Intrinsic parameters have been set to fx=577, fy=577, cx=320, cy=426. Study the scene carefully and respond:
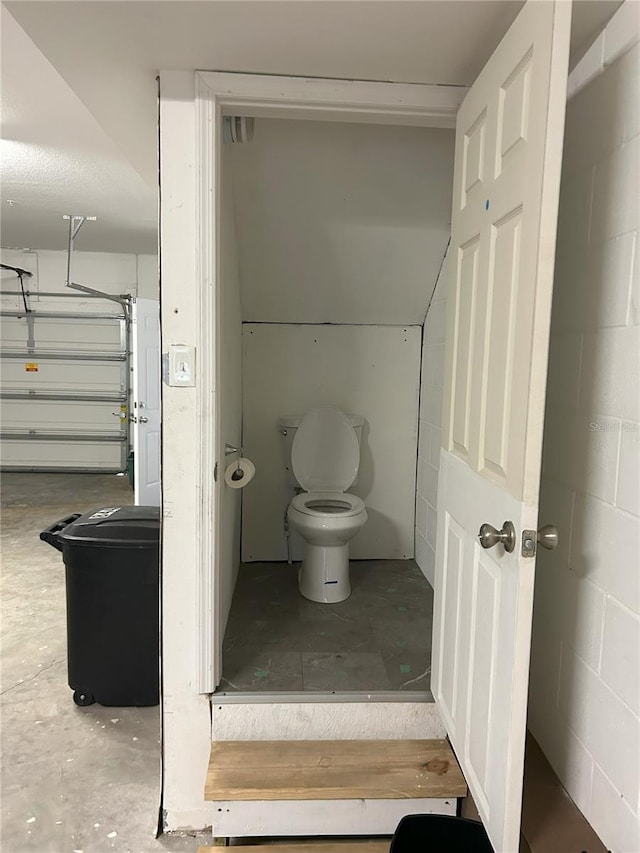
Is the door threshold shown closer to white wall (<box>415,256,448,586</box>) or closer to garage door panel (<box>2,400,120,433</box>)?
white wall (<box>415,256,448,586</box>)

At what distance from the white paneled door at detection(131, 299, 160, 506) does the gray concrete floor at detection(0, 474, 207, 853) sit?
1022 mm

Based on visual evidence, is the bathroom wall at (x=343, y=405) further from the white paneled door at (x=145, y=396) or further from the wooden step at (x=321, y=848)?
the wooden step at (x=321, y=848)

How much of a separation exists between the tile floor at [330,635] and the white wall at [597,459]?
0.59m

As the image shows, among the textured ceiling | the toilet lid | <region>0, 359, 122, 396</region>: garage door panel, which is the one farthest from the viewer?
<region>0, 359, 122, 396</region>: garage door panel

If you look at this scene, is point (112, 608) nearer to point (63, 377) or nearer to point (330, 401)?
point (330, 401)

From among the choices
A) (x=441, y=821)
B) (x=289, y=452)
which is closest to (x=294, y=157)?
(x=289, y=452)

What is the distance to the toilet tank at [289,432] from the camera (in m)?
3.05

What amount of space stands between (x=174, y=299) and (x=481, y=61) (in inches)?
40.7

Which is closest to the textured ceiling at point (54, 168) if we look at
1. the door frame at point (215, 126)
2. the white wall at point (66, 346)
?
the white wall at point (66, 346)

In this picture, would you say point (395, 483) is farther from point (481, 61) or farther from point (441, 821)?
point (481, 61)

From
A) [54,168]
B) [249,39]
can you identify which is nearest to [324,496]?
[249,39]

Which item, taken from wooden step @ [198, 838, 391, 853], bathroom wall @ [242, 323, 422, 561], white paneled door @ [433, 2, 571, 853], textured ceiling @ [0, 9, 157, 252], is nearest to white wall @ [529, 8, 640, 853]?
white paneled door @ [433, 2, 571, 853]

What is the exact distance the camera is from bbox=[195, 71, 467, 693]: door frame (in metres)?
1.60

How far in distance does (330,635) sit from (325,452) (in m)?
1.02
